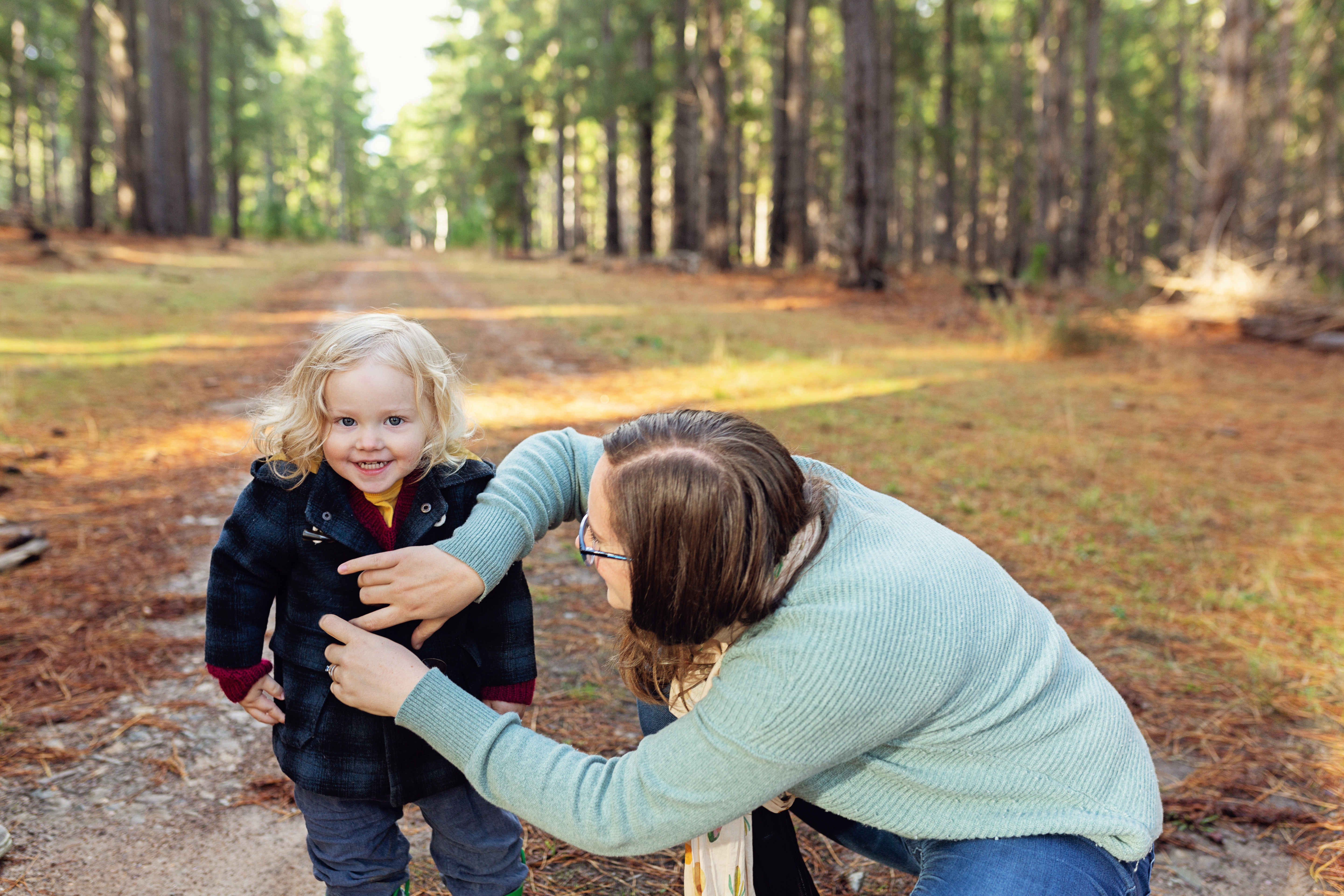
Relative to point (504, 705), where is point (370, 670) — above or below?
above

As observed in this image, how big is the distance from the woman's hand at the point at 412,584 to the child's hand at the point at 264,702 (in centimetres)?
29

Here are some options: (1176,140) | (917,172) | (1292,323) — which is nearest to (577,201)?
(917,172)

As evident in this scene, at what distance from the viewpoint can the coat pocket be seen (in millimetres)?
1719

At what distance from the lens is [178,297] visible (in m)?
12.2

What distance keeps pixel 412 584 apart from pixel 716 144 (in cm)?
1746

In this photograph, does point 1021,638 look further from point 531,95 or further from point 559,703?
point 531,95

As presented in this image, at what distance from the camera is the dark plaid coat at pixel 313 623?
1711mm

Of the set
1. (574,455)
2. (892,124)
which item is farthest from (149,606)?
(892,124)

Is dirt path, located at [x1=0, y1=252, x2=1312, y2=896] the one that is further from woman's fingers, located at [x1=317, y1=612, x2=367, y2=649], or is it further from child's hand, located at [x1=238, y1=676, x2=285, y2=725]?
woman's fingers, located at [x1=317, y1=612, x2=367, y2=649]

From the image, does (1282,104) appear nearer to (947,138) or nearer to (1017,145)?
(947,138)

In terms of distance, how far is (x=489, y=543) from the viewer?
1747mm

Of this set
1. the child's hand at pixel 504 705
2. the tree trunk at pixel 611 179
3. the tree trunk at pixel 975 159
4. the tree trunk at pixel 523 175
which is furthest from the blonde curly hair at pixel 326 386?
the tree trunk at pixel 523 175

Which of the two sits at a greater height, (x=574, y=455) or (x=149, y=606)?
(x=574, y=455)

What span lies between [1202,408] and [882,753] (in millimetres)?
6858
